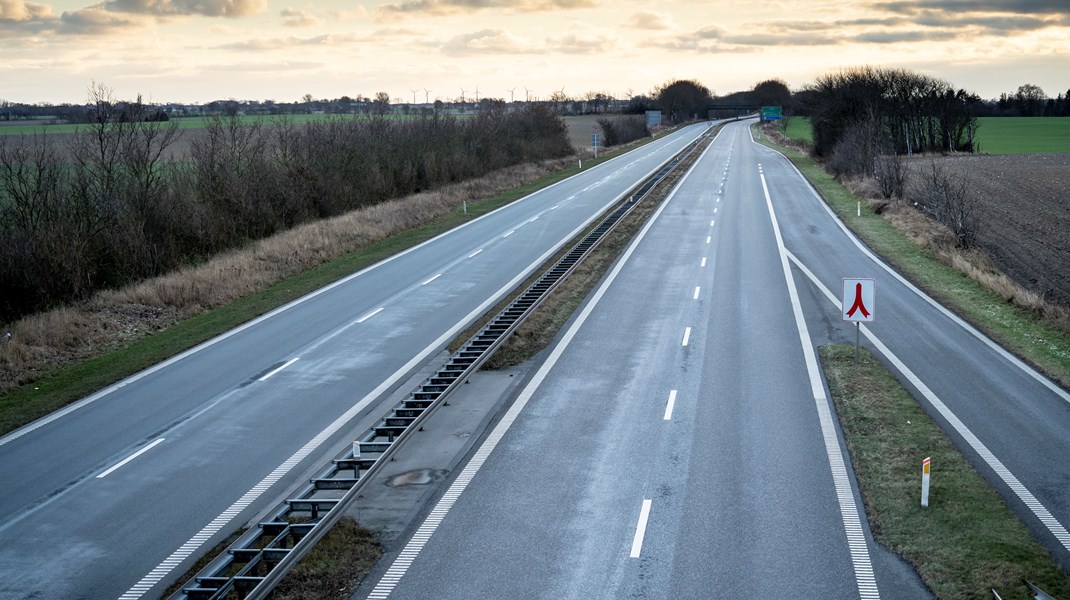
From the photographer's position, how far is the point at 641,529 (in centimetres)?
1191

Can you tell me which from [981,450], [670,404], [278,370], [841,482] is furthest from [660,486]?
[278,370]

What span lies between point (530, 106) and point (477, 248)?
5547cm

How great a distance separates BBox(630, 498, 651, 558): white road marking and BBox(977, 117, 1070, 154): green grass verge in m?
92.9

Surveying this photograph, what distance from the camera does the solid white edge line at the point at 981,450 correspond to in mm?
11859

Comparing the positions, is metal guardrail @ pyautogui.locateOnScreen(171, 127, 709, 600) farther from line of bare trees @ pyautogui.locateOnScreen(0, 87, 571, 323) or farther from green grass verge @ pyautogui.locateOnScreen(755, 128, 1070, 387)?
line of bare trees @ pyautogui.locateOnScreen(0, 87, 571, 323)

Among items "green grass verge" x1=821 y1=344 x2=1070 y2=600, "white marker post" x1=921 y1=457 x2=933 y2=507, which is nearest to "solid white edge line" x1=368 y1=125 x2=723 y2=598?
"green grass verge" x1=821 y1=344 x2=1070 y2=600

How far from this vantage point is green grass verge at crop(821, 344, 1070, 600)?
34.4 ft

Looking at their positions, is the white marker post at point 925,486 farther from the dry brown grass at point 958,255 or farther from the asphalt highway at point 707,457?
the dry brown grass at point 958,255

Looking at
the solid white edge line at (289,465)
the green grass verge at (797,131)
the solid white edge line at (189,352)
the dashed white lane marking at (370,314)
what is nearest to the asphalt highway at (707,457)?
the solid white edge line at (289,465)

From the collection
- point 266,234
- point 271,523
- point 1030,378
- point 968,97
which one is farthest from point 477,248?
point 968,97

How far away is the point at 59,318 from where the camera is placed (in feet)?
76.8

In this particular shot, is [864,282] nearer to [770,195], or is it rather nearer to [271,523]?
[271,523]

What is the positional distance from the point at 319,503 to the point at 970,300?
20291 mm

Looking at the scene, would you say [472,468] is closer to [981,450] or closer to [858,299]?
[981,450]
